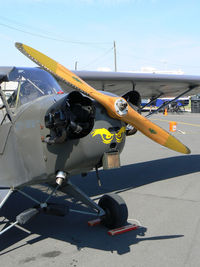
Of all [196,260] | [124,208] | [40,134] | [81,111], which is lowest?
[196,260]

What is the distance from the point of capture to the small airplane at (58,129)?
3.33 meters

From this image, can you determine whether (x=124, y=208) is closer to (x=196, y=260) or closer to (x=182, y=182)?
(x=196, y=260)

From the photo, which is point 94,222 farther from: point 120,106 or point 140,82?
point 140,82

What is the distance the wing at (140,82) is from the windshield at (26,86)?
7.65 ft

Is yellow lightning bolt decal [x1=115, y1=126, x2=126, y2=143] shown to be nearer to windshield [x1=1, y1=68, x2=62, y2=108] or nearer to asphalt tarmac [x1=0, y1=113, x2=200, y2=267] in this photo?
windshield [x1=1, y1=68, x2=62, y2=108]

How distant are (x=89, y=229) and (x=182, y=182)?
3.48 meters

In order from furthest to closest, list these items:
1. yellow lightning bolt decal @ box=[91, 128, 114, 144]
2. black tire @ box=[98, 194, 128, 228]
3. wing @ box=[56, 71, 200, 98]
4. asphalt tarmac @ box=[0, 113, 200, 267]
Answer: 1. wing @ box=[56, 71, 200, 98]
2. black tire @ box=[98, 194, 128, 228]
3. asphalt tarmac @ box=[0, 113, 200, 267]
4. yellow lightning bolt decal @ box=[91, 128, 114, 144]

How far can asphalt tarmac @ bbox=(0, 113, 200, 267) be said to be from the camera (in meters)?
3.72

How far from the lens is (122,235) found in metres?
4.38

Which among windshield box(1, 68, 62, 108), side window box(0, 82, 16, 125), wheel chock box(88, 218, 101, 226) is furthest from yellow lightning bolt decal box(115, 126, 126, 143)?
wheel chock box(88, 218, 101, 226)

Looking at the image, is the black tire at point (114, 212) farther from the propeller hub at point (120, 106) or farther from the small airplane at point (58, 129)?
the propeller hub at point (120, 106)

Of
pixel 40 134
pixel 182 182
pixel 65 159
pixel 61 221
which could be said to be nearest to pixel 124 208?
pixel 61 221

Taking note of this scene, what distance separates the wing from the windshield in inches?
91.8

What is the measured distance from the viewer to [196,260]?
360 centimetres
